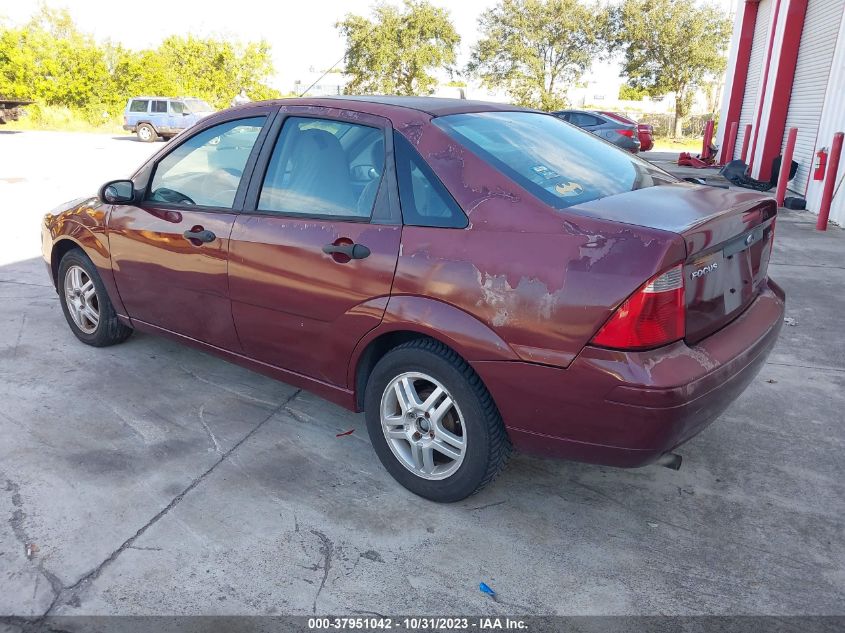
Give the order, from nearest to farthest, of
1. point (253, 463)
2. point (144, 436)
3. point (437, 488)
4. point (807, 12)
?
1. point (437, 488)
2. point (253, 463)
3. point (144, 436)
4. point (807, 12)

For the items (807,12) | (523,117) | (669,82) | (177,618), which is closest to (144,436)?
(177,618)

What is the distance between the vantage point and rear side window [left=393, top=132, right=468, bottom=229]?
271 cm

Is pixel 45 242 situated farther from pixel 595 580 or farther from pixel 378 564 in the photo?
pixel 595 580

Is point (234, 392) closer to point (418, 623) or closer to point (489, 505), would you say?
point (489, 505)

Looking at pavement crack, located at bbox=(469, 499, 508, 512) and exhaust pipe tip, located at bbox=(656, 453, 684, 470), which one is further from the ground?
exhaust pipe tip, located at bbox=(656, 453, 684, 470)

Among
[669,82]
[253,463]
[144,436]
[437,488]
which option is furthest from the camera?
[669,82]

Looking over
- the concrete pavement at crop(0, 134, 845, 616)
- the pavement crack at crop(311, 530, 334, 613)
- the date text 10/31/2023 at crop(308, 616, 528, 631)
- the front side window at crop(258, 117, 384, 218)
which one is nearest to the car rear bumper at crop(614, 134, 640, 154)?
the concrete pavement at crop(0, 134, 845, 616)

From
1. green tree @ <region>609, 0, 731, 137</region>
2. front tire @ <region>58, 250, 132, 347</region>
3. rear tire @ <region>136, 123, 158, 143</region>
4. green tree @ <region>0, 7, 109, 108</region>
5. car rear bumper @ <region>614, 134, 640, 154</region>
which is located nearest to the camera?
front tire @ <region>58, 250, 132, 347</region>

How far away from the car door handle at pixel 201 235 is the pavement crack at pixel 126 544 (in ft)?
3.44

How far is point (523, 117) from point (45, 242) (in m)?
3.57

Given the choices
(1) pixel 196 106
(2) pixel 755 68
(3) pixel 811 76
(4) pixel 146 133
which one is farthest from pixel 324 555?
(1) pixel 196 106

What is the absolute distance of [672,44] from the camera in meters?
36.6

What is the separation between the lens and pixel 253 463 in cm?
331

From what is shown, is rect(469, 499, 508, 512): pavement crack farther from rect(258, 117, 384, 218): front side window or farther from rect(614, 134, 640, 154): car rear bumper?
rect(614, 134, 640, 154): car rear bumper
